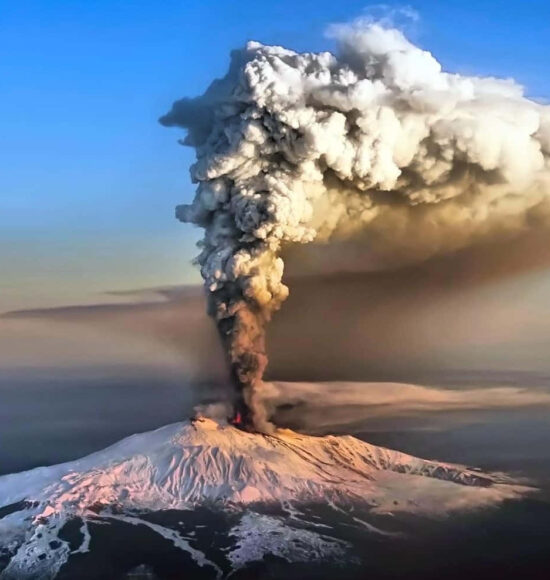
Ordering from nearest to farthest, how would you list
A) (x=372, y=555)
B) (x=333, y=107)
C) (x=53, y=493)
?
(x=372, y=555) → (x=333, y=107) → (x=53, y=493)

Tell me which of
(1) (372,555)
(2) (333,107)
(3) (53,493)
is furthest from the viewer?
(3) (53,493)

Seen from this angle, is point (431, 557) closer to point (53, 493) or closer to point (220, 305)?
point (220, 305)

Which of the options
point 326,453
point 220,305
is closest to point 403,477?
point 326,453

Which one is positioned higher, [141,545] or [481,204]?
[481,204]

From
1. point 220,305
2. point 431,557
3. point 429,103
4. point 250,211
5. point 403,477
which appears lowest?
point 431,557

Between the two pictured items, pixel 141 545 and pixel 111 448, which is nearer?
pixel 141 545

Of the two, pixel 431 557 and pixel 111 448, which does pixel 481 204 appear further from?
pixel 111 448
